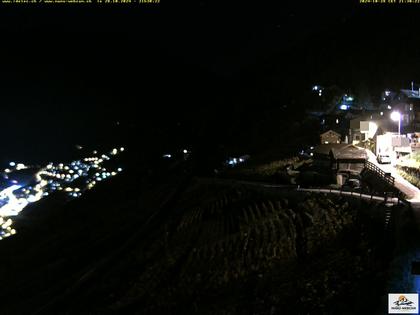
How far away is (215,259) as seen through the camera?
1439 centimetres

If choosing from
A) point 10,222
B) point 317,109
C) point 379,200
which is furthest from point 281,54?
point 379,200

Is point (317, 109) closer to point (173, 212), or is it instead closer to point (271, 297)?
point (173, 212)

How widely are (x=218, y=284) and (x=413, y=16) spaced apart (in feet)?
196

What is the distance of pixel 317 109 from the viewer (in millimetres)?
43000

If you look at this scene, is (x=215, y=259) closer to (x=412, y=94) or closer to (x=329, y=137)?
(x=329, y=137)

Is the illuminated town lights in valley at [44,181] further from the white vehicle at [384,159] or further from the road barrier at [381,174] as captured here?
the white vehicle at [384,159]

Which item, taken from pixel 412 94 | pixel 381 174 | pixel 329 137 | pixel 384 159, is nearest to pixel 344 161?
pixel 381 174

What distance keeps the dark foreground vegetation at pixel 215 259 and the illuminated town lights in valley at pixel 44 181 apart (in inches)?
599

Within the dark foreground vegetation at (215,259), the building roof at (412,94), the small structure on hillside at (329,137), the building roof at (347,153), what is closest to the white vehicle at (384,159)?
the building roof at (347,153)

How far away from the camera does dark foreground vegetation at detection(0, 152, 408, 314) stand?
9.98m

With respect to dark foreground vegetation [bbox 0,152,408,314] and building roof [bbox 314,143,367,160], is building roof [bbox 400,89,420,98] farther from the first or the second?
dark foreground vegetation [bbox 0,152,408,314]

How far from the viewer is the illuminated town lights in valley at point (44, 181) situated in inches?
1679

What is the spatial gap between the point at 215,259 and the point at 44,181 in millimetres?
50974

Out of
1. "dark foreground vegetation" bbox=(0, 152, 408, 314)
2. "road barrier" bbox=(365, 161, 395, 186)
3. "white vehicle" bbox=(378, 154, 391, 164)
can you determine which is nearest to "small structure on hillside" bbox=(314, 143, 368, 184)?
"road barrier" bbox=(365, 161, 395, 186)
